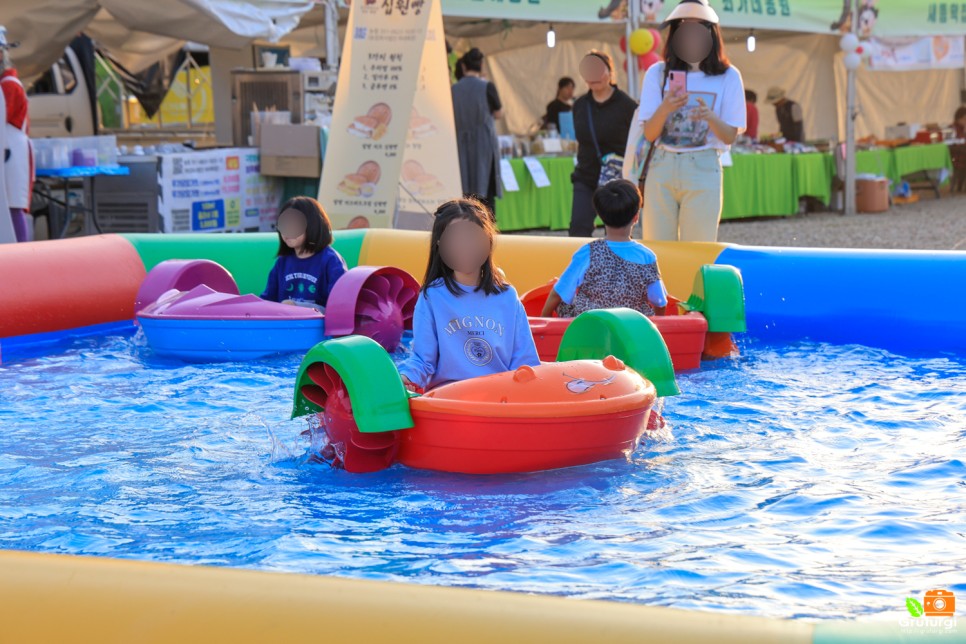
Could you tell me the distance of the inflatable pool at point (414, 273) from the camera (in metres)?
2.00

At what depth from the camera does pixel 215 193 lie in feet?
36.2

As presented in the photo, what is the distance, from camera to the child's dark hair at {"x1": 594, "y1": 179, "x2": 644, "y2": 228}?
17.9 ft

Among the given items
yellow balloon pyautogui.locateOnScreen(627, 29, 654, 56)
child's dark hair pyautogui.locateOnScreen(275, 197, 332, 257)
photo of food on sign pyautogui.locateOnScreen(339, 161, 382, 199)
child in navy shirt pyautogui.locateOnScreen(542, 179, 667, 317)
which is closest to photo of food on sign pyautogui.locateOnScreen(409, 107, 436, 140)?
photo of food on sign pyautogui.locateOnScreen(339, 161, 382, 199)

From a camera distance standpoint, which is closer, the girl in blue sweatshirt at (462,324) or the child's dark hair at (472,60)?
the girl in blue sweatshirt at (462,324)

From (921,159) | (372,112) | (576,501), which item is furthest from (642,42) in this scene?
(576,501)

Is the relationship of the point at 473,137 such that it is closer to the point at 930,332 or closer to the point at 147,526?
the point at 930,332

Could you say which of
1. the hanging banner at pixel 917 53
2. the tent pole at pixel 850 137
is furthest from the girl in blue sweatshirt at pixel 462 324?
the hanging banner at pixel 917 53

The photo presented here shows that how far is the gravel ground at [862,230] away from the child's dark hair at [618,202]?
18.8 ft

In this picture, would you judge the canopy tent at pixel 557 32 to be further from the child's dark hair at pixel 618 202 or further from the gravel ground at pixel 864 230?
the child's dark hair at pixel 618 202

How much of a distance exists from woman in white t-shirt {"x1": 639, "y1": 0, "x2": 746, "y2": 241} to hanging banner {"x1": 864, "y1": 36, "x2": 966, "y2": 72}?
1100cm

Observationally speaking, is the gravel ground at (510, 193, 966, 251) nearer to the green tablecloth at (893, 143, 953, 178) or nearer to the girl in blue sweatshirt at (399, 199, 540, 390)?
the green tablecloth at (893, 143, 953, 178)

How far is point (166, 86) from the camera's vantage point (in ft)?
58.2

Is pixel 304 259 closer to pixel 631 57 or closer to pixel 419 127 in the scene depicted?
pixel 419 127

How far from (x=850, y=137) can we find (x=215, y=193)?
25.9 ft
